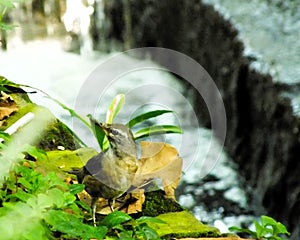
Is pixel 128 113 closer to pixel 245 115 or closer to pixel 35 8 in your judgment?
pixel 245 115

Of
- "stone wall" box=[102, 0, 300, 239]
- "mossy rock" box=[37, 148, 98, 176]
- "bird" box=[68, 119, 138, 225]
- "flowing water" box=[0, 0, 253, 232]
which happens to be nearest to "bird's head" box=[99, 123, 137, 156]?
"bird" box=[68, 119, 138, 225]

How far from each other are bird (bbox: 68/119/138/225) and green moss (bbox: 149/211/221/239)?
209 millimetres

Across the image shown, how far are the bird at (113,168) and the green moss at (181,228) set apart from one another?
209 mm

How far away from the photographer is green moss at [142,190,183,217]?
2.35 m

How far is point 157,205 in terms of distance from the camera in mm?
2402

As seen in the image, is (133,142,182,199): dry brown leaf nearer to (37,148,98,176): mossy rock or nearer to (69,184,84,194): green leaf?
(37,148,98,176): mossy rock

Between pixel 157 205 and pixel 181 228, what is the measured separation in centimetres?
18

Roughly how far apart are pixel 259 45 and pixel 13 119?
2.98 meters

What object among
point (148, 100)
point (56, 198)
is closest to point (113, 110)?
point (56, 198)

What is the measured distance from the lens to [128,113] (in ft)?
20.4

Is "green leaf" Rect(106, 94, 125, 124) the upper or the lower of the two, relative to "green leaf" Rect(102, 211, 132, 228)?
upper

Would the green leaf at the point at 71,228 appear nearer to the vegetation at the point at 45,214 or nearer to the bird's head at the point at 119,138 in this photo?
the vegetation at the point at 45,214

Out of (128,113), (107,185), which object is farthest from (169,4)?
(107,185)

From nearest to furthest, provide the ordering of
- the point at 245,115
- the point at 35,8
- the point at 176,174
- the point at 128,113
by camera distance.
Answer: the point at 176,174 < the point at 245,115 < the point at 128,113 < the point at 35,8
